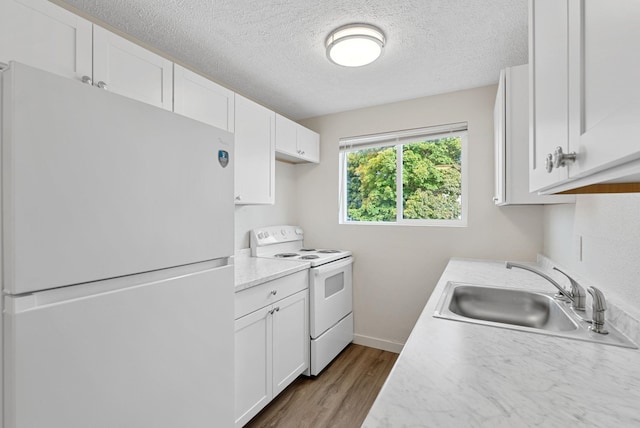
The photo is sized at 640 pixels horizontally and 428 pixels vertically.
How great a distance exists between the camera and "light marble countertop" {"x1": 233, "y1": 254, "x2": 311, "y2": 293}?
5.70 feet

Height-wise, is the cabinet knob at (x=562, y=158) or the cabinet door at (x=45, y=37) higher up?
the cabinet door at (x=45, y=37)

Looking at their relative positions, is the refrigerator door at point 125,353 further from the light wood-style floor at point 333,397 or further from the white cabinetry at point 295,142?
the white cabinetry at point 295,142

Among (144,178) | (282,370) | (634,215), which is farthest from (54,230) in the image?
(634,215)

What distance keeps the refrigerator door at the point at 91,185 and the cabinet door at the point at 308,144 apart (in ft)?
5.37

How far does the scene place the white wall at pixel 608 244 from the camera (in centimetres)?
101

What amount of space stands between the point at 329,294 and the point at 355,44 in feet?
6.17

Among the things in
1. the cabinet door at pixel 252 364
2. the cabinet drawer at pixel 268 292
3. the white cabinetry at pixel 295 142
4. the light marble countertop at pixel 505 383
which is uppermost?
the white cabinetry at pixel 295 142

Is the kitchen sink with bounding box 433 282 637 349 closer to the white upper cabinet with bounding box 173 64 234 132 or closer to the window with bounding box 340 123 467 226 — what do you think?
the window with bounding box 340 123 467 226

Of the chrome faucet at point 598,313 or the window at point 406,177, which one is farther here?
the window at point 406,177

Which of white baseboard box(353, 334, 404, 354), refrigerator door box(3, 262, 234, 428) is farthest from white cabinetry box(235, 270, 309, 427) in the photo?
white baseboard box(353, 334, 404, 354)

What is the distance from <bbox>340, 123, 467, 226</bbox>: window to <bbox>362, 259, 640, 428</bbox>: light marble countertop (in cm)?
181

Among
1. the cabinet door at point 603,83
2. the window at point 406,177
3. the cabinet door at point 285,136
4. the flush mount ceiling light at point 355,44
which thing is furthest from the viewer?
the window at point 406,177

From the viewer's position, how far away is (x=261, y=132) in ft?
7.70

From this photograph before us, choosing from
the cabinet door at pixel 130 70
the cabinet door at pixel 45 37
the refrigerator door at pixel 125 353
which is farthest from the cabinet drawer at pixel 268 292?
the cabinet door at pixel 45 37
